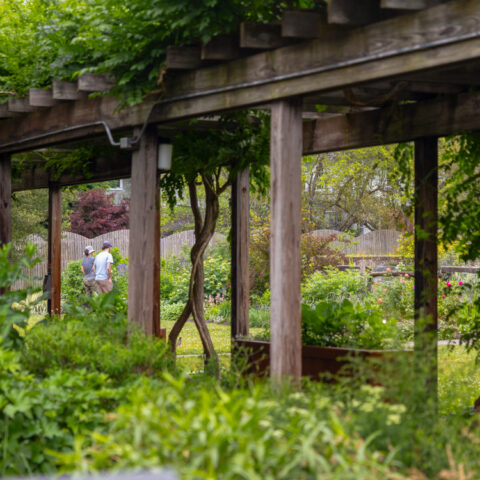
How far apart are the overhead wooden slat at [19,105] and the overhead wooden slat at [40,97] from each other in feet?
1.15

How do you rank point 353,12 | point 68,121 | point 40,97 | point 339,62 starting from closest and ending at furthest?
Answer: point 353,12, point 339,62, point 40,97, point 68,121

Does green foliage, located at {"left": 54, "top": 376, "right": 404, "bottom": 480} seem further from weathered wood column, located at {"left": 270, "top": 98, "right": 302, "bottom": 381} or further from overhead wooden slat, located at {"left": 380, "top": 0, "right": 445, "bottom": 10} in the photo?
overhead wooden slat, located at {"left": 380, "top": 0, "right": 445, "bottom": 10}

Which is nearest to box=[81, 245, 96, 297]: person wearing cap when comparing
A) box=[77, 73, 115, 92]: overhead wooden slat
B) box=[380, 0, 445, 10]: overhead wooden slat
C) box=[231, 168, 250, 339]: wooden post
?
box=[231, 168, 250, 339]: wooden post

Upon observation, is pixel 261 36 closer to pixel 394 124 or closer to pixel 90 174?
pixel 394 124

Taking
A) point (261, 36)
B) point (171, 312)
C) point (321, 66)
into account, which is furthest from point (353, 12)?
point (171, 312)

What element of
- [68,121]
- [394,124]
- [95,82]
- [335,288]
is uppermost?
[95,82]

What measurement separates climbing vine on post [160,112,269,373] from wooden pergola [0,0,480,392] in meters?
0.18

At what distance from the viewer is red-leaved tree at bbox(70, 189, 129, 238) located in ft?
90.1

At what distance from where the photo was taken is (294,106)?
5086 millimetres

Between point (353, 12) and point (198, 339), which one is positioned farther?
point (198, 339)

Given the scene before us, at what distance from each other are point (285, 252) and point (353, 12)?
1449 millimetres

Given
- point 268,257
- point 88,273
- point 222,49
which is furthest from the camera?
point 88,273

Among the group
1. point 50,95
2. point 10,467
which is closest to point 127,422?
point 10,467

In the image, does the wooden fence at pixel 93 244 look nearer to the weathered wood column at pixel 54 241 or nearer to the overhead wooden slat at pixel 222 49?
the weathered wood column at pixel 54 241
